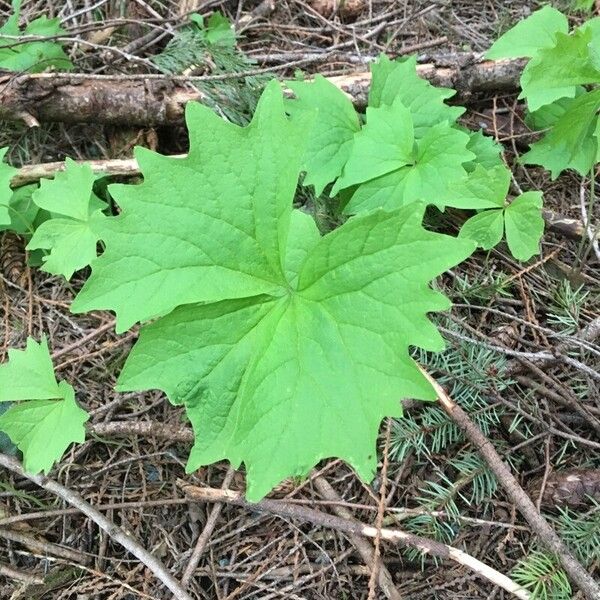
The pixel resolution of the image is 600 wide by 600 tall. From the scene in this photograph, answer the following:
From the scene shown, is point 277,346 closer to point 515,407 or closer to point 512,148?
point 515,407

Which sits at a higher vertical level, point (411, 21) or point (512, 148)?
point (411, 21)

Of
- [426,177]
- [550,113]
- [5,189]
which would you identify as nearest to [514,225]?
[426,177]

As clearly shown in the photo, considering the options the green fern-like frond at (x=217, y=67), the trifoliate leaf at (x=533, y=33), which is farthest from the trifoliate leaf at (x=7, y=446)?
the trifoliate leaf at (x=533, y=33)

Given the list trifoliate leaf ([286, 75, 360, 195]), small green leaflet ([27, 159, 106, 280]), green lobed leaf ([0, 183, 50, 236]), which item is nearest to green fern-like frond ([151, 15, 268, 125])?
trifoliate leaf ([286, 75, 360, 195])

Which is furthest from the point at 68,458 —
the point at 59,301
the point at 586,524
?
the point at 586,524

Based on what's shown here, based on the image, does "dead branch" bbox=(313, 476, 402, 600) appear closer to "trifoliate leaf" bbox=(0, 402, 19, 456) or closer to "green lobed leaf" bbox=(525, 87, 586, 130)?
"trifoliate leaf" bbox=(0, 402, 19, 456)

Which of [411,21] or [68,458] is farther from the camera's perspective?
[411,21]

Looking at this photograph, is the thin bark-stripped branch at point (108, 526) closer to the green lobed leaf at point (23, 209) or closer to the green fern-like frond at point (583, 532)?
the green lobed leaf at point (23, 209)
